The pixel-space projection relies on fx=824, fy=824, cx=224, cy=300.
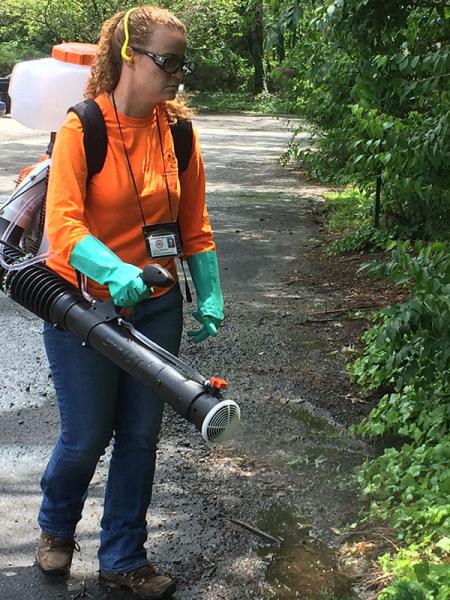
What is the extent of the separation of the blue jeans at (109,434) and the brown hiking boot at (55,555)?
0.11 ft

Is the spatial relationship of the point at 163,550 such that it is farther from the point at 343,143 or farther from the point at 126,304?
the point at 343,143

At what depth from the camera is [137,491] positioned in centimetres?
310

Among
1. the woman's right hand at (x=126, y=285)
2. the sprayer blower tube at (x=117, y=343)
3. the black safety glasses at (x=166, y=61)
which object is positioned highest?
the black safety glasses at (x=166, y=61)

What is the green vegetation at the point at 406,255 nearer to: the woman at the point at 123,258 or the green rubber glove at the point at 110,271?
the woman at the point at 123,258

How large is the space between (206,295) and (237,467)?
4.63 ft

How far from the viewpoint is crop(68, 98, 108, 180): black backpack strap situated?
273 centimetres

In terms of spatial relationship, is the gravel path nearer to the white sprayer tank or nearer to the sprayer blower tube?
the sprayer blower tube

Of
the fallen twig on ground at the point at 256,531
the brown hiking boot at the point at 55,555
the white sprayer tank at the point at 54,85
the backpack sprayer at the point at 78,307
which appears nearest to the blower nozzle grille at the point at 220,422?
the backpack sprayer at the point at 78,307

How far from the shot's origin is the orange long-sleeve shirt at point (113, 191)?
→ 2.67 m

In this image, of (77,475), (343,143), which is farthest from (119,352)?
(343,143)

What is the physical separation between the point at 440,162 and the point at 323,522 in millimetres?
1734

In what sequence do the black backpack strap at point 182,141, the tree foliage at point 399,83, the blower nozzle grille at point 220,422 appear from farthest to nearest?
the tree foliage at point 399,83 < the black backpack strap at point 182,141 < the blower nozzle grille at point 220,422

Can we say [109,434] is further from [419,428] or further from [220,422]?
[419,428]

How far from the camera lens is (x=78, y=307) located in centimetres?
272
